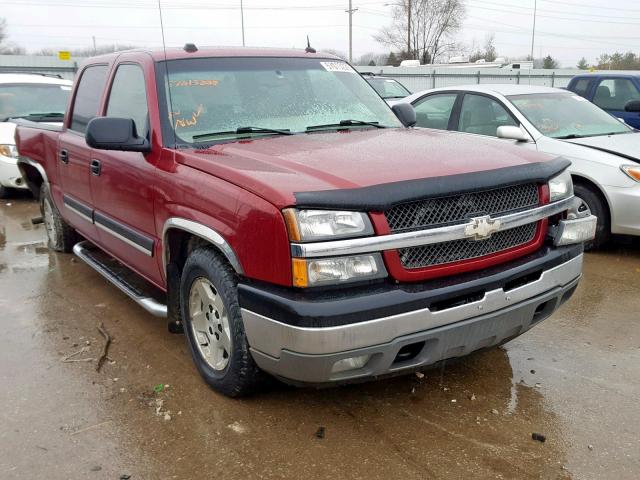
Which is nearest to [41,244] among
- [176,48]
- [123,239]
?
[123,239]

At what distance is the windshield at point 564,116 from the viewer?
260 inches

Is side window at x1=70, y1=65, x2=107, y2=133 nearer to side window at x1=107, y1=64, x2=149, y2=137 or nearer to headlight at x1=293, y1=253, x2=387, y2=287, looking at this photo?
side window at x1=107, y1=64, x2=149, y2=137

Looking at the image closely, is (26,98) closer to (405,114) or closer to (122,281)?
(122,281)

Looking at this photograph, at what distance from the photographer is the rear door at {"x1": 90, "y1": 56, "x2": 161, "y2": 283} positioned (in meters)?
3.72

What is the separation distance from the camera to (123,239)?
4.15 m

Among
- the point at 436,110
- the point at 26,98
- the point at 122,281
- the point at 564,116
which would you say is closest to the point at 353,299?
the point at 122,281

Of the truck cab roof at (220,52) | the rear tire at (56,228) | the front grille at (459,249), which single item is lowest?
the rear tire at (56,228)

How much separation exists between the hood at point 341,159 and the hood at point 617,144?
2.90 m

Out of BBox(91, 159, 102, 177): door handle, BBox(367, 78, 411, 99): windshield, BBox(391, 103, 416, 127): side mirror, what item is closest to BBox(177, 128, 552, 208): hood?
BBox(391, 103, 416, 127): side mirror

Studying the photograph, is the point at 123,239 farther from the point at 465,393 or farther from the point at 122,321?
the point at 465,393

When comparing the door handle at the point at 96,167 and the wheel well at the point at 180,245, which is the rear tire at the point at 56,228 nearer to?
the door handle at the point at 96,167

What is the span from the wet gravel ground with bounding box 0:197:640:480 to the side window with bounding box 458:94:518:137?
3.08 m

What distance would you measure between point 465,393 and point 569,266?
0.88 metres

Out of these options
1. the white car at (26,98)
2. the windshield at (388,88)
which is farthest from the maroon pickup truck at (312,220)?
the windshield at (388,88)
